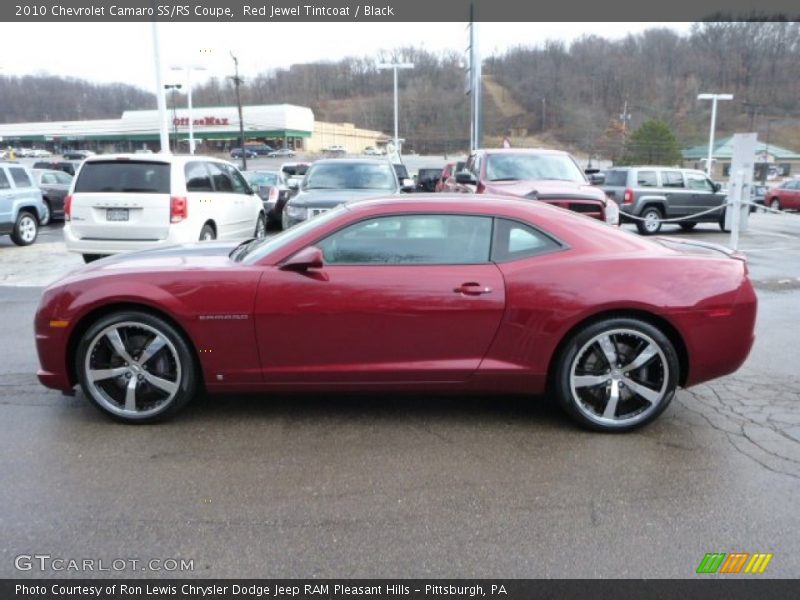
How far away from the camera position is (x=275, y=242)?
174 inches

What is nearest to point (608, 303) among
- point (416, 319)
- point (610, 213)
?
point (416, 319)

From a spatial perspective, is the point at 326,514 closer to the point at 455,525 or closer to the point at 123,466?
the point at 455,525

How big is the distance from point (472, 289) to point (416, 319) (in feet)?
1.26

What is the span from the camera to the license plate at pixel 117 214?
9203 mm

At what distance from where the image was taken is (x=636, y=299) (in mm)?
3965

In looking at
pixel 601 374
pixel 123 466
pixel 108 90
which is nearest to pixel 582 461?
pixel 601 374

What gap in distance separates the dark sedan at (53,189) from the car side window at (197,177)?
9257 mm

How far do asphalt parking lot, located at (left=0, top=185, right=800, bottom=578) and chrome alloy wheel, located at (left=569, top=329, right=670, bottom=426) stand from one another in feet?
0.55

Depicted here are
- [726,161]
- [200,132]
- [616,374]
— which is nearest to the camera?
[616,374]

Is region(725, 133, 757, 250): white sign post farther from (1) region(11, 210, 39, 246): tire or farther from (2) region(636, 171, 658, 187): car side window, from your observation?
(1) region(11, 210, 39, 246): tire

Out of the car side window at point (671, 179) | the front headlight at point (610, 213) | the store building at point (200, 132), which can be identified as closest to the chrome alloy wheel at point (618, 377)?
the front headlight at point (610, 213)

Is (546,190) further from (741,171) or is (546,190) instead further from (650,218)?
(650,218)

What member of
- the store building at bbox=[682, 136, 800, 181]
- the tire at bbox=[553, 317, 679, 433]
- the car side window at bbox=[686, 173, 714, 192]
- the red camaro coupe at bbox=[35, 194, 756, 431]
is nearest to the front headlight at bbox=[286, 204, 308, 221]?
the red camaro coupe at bbox=[35, 194, 756, 431]

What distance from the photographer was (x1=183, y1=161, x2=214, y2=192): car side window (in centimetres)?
966
